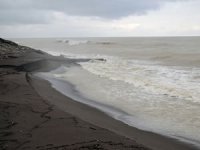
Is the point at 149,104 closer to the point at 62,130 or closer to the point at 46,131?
the point at 62,130

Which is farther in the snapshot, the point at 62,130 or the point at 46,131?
the point at 62,130

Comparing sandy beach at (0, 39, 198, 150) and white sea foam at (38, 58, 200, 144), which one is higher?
sandy beach at (0, 39, 198, 150)

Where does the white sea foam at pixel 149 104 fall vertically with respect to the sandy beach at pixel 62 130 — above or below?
below

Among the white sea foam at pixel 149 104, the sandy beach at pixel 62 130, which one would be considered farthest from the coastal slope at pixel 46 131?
the white sea foam at pixel 149 104

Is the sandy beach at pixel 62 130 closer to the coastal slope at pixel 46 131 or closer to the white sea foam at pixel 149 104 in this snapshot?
the coastal slope at pixel 46 131

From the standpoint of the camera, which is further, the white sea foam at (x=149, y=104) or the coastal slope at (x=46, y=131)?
the white sea foam at (x=149, y=104)

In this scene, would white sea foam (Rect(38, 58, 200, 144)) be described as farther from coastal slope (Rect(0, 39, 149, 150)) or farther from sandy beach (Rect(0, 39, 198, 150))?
coastal slope (Rect(0, 39, 149, 150))

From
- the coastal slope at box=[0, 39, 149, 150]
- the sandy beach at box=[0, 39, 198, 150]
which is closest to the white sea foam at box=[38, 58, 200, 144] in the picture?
the sandy beach at box=[0, 39, 198, 150]

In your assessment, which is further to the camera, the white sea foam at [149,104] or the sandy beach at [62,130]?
the white sea foam at [149,104]

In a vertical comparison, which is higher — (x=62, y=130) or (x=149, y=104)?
(x=62, y=130)

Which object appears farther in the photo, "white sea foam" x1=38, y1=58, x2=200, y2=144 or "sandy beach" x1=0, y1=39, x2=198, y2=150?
"white sea foam" x1=38, y1=58, x2=200, y2=144

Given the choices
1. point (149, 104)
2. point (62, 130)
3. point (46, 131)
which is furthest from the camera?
point (149, 104)

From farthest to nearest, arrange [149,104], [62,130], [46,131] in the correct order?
[149,104] → [62,130] → [46,131]

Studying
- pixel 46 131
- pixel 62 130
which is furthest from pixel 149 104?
pixel 46 131
